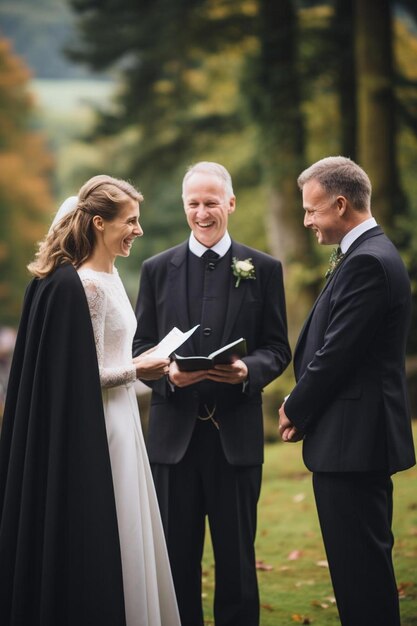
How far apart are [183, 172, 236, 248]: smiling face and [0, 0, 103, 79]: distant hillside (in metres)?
31.9

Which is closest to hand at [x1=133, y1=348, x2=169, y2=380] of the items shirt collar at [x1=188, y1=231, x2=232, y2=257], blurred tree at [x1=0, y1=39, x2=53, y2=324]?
shirt collar at [x1=188, y1=231, x2=232, y2=257]

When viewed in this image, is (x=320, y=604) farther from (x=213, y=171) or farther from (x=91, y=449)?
(x=213, y=171)

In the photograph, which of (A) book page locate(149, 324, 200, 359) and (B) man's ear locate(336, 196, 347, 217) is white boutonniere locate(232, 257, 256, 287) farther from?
(B) man's ear locate(336, 196, 347, 217)

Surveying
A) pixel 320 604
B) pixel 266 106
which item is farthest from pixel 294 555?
pixel 266 106

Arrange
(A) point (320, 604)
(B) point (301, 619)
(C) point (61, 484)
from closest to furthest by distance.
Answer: (C) point (61, 484), (B) point (301, 619), (A) point (320, 604)

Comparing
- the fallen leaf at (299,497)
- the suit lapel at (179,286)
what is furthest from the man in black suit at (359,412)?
the fallen leaf at (299,497)

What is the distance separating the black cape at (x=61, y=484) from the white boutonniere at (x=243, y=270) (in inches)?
47.8

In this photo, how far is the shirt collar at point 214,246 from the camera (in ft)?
16.5

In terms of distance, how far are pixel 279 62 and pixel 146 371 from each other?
34.9 feet

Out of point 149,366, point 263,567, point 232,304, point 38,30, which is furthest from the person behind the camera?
point 38,30

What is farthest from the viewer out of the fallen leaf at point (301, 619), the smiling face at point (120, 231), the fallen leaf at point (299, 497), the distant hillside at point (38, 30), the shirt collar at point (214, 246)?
the distant hillside at point (38, 30)

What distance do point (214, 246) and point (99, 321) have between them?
1154 mm

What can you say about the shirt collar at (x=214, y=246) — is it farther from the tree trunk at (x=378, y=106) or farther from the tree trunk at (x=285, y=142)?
the tree trunk at (x=285, y=142)

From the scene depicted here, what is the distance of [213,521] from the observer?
15.7ft
